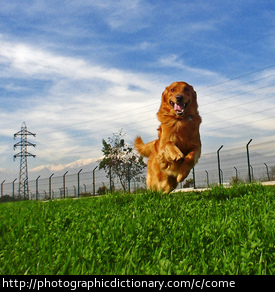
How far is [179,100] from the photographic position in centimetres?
572

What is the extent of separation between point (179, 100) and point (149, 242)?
10.0ft

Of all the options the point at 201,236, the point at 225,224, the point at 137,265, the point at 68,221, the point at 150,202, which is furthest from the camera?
the point at 150,202

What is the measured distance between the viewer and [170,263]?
8.41 ft

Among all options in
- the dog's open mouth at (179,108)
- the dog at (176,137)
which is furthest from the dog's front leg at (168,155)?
the dog's open mouth at (179,108)

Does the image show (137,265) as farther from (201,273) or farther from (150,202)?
(150,202)

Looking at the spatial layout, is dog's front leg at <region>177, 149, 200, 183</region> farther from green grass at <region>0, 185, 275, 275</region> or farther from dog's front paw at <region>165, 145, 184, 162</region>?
green grass at <region>0, 185, 275, 275</region>

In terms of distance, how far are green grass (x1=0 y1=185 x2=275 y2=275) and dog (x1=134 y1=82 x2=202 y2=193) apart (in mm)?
882

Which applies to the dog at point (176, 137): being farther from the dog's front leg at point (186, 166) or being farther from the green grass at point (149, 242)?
the green grass at point (149, 242)

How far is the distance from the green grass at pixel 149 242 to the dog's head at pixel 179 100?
170 centimetres

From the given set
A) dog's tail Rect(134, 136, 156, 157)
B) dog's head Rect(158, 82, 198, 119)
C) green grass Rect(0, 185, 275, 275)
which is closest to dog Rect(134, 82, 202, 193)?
dog's head Rect(158, 82, 198, 119)

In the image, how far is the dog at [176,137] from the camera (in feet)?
18.6
